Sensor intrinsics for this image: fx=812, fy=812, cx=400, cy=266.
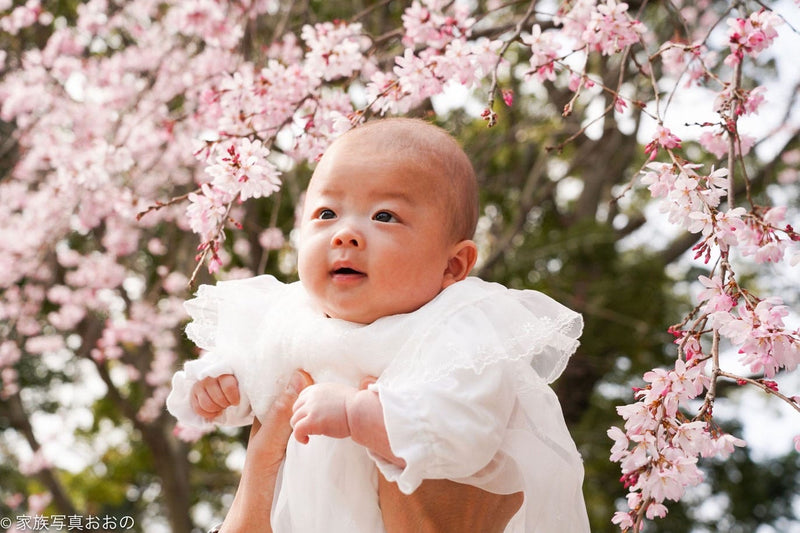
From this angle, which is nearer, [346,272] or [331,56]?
[346,272]

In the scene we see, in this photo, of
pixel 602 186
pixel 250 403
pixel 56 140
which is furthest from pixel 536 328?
pixel 602 186

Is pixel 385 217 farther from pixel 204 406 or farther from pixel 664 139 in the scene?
pixel 664 139

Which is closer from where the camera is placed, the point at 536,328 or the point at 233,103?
the point at 536,328

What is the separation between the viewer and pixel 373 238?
→ 4.30 ft

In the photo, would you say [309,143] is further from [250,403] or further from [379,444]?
[379,444]

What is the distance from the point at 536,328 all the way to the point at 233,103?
4.78ft

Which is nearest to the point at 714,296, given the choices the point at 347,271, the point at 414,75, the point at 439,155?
the point at 439,155

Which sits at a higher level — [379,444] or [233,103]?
[379,444]

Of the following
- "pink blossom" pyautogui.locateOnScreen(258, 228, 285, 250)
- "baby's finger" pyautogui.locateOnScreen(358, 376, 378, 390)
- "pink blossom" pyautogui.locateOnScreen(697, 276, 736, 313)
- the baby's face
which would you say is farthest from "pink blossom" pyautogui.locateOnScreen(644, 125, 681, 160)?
"pink blossom" pyautogui.locateOnScreen(258, 228, 285, 250)

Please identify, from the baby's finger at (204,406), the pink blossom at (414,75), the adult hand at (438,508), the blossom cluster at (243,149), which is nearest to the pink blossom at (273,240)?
the blossom cluster at (243,149)

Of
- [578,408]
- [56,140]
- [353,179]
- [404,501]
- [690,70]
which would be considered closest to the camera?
[404,501]

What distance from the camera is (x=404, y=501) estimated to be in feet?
4.04

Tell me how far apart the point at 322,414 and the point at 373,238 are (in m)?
0.31

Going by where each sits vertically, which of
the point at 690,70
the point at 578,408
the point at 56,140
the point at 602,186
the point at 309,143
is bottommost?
the point at 578,408
